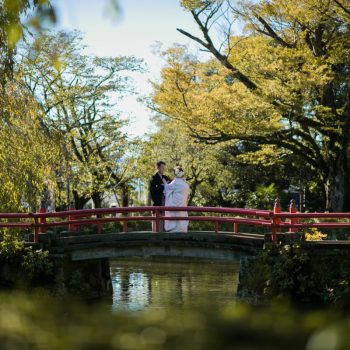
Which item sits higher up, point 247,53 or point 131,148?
point 247,53

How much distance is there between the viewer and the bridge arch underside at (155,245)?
1556 centimetres

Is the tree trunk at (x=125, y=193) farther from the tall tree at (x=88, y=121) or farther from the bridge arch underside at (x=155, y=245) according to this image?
the bridge arch underside at (x=155, y=245)

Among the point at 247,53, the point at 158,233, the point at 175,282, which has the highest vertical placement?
the point at 247,53

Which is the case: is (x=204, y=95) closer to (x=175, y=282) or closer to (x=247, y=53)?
(x=247, y=53)

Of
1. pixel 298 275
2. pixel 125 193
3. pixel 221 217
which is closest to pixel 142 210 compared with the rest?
pixel 221 217

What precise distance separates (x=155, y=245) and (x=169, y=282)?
370 centimetres

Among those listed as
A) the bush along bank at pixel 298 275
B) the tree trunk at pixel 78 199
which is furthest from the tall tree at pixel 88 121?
the bush along bank at pixel 298 275

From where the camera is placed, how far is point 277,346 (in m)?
2.67

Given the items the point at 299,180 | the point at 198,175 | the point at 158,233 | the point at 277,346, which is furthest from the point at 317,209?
the point at 277,346

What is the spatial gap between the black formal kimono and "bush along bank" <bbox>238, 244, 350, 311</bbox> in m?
3.38

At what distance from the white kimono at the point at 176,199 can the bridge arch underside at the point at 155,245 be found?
14.7 inches

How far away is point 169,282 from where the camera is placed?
19422 millimetres

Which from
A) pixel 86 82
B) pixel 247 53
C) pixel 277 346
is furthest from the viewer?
pixel 86 82

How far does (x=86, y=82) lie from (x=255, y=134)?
11.2 metres
